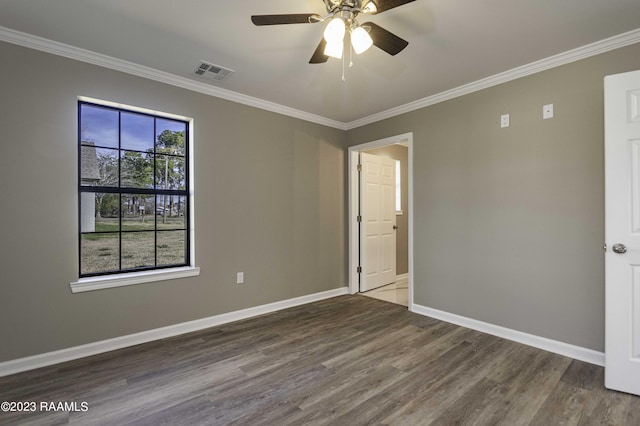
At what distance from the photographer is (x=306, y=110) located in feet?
12.8

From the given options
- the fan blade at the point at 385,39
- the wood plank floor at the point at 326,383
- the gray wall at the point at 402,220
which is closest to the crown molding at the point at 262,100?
the gray wall at the point at 402,220

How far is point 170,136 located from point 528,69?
138 inches

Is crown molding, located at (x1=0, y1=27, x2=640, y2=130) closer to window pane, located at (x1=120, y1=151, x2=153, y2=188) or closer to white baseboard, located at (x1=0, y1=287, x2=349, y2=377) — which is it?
window pane, located at (x1=120, y1=151, x2=153, y2=188)

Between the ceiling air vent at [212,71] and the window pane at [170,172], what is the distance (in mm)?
878

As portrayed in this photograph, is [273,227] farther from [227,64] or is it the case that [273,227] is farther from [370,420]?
→ [370,420]

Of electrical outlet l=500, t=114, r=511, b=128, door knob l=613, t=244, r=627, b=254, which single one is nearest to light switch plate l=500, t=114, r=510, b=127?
electrical outlet l=500, t=114, r=511, b=128

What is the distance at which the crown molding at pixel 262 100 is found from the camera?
7.52ft

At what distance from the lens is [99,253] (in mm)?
2746

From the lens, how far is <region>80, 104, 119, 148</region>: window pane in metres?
2.66

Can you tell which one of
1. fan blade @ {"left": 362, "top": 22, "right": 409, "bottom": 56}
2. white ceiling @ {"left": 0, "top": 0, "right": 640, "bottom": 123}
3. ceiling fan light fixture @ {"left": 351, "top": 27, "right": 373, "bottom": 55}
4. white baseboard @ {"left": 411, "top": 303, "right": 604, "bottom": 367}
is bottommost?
white baseboard @ {"left": 411, "top": 303, "right": 604, "bottom": 367}

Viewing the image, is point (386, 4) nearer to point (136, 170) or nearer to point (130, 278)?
point (136, 170)

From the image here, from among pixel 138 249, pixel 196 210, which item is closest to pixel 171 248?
pixel 138 249

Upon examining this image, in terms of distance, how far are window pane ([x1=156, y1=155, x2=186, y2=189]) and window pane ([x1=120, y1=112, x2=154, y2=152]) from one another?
0.16 metres

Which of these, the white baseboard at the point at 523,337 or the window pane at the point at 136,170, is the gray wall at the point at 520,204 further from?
the window pane at the point at 136,170
